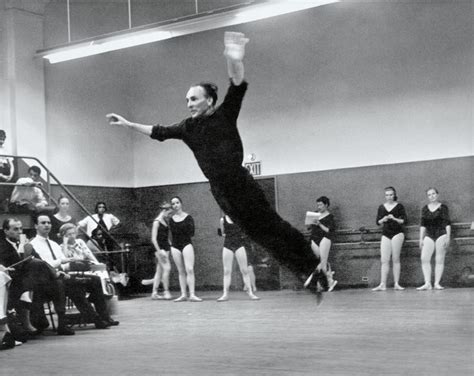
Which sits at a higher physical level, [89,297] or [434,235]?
[434,235]

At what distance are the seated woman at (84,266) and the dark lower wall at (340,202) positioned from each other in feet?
15.4

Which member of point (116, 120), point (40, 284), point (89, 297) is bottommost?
point (89, 297)

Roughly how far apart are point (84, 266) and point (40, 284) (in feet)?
2.21

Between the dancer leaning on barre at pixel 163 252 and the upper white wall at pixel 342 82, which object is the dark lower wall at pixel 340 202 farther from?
the dancer leaning on barre at pixel 163 252

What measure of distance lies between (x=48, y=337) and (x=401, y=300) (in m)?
4.06

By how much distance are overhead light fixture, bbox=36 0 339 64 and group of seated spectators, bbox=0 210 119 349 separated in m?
2.96

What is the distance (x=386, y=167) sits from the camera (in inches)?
463

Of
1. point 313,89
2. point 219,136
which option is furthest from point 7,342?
point 313,89

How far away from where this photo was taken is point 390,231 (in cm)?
1123

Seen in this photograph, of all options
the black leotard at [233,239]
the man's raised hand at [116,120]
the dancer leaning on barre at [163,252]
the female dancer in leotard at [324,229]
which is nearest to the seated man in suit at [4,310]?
the man's raised hand at [116,120]

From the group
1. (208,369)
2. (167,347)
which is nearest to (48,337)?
(167,347)

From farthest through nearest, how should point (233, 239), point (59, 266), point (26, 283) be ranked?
point (233, 239) → point (59, 266) → point (26, 283)

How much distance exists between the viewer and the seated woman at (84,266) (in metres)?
7.93

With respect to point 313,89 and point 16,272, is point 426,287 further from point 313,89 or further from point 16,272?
point 16,272
